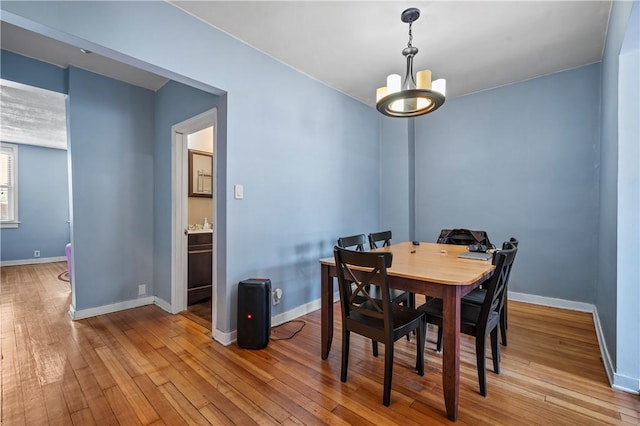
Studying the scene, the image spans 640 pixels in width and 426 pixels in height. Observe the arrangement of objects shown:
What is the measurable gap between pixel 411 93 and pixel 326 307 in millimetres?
1633

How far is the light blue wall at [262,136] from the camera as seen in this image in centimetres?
187

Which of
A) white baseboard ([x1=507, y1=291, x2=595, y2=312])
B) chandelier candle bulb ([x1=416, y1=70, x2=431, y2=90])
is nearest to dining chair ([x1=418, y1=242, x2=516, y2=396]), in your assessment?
chandelier candle bulb ([x1=416, y1=70, x2=431, y2=90])

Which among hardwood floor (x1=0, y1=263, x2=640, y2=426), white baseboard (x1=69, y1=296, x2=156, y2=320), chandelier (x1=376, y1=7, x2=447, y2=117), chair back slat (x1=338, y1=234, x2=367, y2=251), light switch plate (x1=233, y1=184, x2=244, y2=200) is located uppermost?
chandelier (x1=376, y1=7, x2=447, y2=117)

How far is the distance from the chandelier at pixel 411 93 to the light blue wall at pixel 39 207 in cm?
779

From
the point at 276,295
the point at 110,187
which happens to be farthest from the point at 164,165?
the point at 276,295

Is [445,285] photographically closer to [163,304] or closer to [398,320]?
[398,320]

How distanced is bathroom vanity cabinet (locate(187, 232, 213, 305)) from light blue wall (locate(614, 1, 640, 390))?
381 cm

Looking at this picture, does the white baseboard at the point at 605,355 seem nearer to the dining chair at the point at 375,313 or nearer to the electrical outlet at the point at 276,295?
the dining chair at the point at 375,313

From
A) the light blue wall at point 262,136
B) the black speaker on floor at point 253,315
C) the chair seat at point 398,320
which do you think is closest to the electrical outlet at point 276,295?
the light blue wall at point 262,136

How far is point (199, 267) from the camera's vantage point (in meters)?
3.57

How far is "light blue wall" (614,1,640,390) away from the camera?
178 centimetres

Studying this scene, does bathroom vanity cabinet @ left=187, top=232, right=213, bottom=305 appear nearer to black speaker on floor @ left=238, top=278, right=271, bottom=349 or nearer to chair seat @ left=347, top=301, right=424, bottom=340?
black speaker on floor @ left=238, top=278, right=271, bottom=349

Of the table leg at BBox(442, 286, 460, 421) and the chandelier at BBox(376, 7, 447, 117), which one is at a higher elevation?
the chandelier at BBox(376, 7, 447, 117)

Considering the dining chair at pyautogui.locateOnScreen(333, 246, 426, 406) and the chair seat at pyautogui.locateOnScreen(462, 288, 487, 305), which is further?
the chair seat at pyautogui.locateOnScreen(462, 288, 487, 305)
